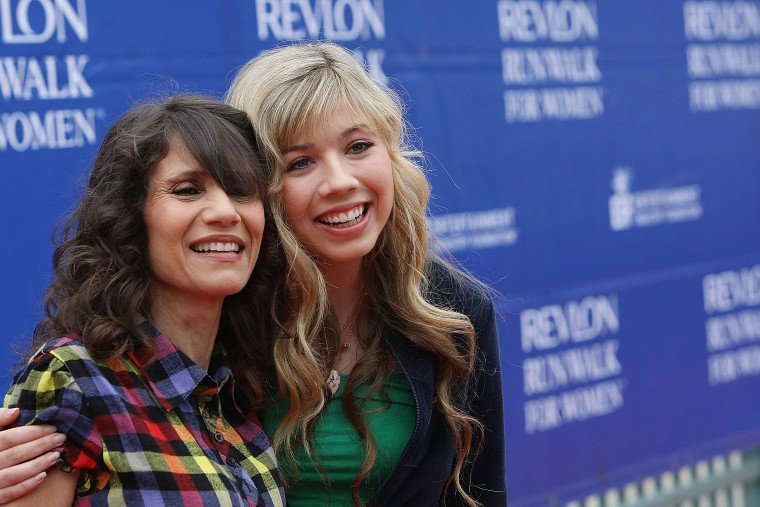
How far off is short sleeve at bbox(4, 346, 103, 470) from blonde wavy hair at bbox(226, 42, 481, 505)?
0.51m

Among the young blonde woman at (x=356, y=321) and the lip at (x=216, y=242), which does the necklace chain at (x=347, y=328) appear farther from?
the lip at (x=216, y=242)

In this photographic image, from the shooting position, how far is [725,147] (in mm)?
5094

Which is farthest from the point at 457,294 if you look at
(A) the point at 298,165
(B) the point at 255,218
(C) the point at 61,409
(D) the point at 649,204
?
(D) the point at 649,204

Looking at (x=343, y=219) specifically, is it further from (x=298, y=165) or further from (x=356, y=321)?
(x=356, y=321)

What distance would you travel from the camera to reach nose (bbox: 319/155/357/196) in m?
2.24

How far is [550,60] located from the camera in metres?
4.38

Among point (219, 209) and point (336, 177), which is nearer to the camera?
point (219, 209)

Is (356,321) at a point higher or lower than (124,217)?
lower

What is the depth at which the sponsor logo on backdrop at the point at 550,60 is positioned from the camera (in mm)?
4227

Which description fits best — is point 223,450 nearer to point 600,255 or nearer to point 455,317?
point 455,317

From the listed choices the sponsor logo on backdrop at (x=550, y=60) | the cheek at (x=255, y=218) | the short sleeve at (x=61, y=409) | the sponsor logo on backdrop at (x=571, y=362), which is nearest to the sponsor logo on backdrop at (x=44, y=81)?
the cheek at (x=255, y=218)

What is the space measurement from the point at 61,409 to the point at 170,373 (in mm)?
245

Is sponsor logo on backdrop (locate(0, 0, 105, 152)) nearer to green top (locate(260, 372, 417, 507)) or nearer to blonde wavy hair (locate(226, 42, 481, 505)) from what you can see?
blonde wavy hair (locate(226, 42, 481, 505))

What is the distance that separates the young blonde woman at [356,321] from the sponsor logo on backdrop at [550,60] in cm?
183
